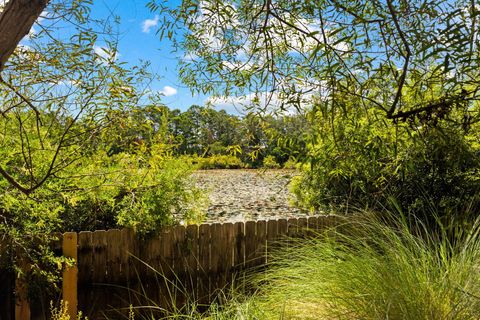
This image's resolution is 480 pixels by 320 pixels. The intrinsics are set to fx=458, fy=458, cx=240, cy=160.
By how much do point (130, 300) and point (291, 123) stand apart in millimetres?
2222

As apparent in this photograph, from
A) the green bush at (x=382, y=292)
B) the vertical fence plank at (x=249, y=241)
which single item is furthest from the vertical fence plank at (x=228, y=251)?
the green bush at (x=382, y=292)

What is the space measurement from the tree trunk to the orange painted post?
239cm

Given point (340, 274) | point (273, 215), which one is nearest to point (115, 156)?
point (340, 274)

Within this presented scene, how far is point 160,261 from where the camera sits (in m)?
3.78

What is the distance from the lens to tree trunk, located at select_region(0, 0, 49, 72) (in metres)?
1.06

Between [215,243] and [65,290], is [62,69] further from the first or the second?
[215,243]

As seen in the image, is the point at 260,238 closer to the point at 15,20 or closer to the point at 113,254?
the point at 113,254

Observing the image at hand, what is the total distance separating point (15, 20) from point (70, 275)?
262 cm

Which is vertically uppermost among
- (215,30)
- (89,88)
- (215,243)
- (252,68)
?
(215,30)

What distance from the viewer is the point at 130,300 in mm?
3678

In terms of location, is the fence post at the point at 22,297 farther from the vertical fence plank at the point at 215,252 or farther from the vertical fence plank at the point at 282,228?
the vertical fence plank at the point at 282,228

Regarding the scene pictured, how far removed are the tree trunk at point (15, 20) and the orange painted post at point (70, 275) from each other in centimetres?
239

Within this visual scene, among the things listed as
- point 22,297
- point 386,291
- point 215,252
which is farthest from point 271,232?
point 22,297

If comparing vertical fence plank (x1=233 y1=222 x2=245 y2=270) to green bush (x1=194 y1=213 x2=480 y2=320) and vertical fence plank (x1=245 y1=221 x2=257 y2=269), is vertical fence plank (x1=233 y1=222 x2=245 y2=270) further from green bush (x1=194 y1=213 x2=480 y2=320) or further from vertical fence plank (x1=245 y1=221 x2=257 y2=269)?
green bush (x1=194 y1=213 x2=480 y2=320)
